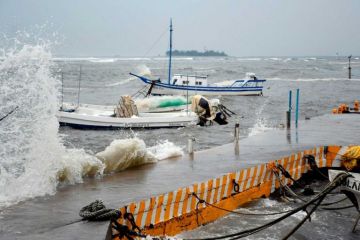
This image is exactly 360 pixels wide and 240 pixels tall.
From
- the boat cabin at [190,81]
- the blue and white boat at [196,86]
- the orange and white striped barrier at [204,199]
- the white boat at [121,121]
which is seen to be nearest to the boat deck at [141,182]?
the orange and white striped barrier at [204,199]

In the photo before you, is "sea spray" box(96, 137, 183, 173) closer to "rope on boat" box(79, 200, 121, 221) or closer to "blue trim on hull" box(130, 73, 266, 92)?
"rope on boat" box(79, 200, 121, 221)

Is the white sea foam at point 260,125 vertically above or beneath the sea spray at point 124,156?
above

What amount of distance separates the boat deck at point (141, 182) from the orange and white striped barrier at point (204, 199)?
695 millimetres

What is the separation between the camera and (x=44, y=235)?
22.3ft

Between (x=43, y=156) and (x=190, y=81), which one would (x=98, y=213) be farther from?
(x=190, y=81)

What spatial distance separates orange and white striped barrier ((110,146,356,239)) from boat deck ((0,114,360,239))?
2.28 feet

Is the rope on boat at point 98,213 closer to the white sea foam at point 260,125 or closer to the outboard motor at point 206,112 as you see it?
the white sea foam at point 260,125

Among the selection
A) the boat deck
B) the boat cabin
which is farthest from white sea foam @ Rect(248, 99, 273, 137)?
the boat cabin

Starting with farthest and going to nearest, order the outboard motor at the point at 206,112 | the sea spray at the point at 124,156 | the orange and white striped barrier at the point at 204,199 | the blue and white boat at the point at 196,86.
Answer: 1. the blue and white boat at the point at 196,86
2. the outboard motor at the point at 206,112
3. the sea spray at the point at 124,156
4. the orange and white striped barrier at the point at 204,199

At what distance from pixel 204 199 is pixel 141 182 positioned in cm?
195

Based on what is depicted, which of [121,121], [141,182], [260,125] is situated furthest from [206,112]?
[141,182]

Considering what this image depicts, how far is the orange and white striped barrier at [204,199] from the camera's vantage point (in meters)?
7.90

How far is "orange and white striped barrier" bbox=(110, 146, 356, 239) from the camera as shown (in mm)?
7897

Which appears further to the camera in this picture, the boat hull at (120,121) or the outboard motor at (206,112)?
the outboard motor at (206,112)
